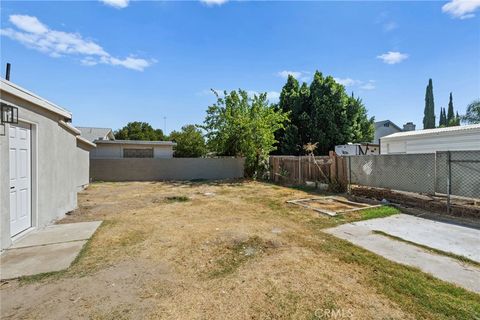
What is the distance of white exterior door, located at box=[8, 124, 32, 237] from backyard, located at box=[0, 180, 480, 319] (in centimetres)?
135

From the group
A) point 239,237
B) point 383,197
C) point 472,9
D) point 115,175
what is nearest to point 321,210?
point 383,197

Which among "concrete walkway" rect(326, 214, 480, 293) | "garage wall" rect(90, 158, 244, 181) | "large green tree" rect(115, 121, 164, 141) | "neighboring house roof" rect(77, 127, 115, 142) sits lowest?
"concrete walkway" rect(326, 214, 480, 293)

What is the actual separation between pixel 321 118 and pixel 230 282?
62.5ft

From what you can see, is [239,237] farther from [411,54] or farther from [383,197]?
[411,54]

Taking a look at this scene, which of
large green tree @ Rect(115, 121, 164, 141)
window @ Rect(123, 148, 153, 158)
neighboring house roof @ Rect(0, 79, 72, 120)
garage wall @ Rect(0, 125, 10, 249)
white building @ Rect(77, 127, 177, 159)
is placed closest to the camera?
garage wall @ Rect(0, 125, 10, 249)

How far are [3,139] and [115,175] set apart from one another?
1330cm

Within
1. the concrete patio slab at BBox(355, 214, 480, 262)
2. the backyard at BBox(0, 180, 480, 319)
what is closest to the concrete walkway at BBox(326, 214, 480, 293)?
the concrete patio slab at BBox(355, 214, 480, 262)

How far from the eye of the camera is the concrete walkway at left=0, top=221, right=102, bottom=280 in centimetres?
340

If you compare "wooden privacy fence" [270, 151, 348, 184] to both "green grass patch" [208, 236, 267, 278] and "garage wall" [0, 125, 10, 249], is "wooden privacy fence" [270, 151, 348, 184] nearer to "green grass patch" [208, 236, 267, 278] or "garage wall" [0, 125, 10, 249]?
"green grass patch" [208, 236, 267, 278]

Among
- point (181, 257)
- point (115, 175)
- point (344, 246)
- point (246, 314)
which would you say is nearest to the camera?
point (246, 314)

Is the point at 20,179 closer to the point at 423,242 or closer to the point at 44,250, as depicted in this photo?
→ the point at 44,250

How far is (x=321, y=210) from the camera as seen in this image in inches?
277

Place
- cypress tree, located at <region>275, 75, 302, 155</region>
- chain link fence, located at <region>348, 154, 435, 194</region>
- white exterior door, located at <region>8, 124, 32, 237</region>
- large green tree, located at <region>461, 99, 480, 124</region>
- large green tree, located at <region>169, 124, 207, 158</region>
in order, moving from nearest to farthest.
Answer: white exterior door, located at <region>8, 124, 32, 237</region> → chain link fence, located at <region>348, 154, 435, 194</region> → cypress tree, located at <region>275, 75, 302, 155</region> → large green tree, located at <region>169, 124, 207, 158</region> → large green tree, located at <region>461, 99, 480, 124</region>

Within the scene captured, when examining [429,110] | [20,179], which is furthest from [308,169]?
[429,110]
